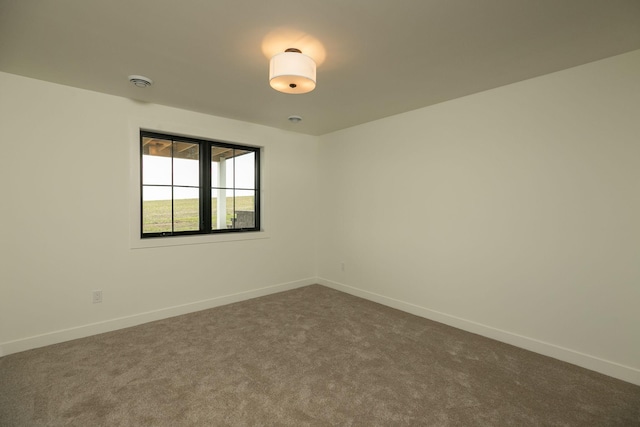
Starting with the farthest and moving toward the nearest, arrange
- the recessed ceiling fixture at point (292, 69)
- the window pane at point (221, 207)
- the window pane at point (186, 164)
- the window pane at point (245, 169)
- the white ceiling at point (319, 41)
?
1. the window pane at point (245, 169)
2. the window pane at point (221, 207)
3. the window pane at point (186, 164)
4. the recessed ceiling fixture at point (292, 69)
5. the white ceiling at point (319, 41)

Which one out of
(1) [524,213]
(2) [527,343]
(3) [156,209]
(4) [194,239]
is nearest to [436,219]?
(1) [524,213]

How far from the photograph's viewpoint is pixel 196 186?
12.3 feet

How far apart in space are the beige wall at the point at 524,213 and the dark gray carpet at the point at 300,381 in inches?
13.0

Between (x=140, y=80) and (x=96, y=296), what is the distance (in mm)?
2117

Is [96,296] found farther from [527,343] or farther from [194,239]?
[527,343]

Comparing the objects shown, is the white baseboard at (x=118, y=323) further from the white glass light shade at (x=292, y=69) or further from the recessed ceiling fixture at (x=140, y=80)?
the white glass light shade at (x=292, y=69)

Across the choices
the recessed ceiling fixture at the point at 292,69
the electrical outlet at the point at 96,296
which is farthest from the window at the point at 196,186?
the recessed ceiling fixture at the point at 292,69

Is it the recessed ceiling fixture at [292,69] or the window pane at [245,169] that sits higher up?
the recessed ceiling fixture at [292,69]

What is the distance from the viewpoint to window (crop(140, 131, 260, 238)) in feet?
11.3

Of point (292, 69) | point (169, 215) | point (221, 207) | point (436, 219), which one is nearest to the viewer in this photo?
point (292, 69)

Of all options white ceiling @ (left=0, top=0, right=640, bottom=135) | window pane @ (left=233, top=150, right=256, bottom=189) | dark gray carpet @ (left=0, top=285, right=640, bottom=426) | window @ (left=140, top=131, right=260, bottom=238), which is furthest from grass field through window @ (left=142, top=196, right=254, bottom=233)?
A: white ceiling @ (left=0, top=0, right=640, bottom=135)

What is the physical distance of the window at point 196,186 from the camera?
136 inches

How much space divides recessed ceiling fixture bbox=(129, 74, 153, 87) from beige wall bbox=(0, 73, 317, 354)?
580 millimetres

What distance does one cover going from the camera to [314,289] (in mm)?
4559
